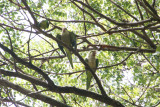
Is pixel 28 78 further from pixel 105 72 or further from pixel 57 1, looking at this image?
pixel 57 1

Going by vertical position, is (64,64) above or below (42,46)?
below

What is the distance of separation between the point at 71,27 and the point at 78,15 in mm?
489

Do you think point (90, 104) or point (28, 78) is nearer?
point (28, 78)

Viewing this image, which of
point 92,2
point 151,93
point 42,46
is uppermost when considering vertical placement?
point 92,2

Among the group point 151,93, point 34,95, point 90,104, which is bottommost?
point 90,104

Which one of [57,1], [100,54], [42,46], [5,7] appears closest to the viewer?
[5,7]

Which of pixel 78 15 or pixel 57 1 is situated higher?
pixel 57 1

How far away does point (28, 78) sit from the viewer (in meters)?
2.94

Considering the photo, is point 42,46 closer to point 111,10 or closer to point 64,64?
point 64,64

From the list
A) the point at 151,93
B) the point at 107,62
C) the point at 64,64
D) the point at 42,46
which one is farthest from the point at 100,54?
the point at 42,46

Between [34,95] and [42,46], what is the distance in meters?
3.87

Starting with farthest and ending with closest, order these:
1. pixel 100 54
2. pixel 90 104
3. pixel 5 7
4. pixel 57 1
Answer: pixel 90 104, pixel 57 1, pixel 100 54, pixel 5 7

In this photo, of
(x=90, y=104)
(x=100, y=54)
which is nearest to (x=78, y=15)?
(x=100, y=54)

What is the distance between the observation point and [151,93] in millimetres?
5035
